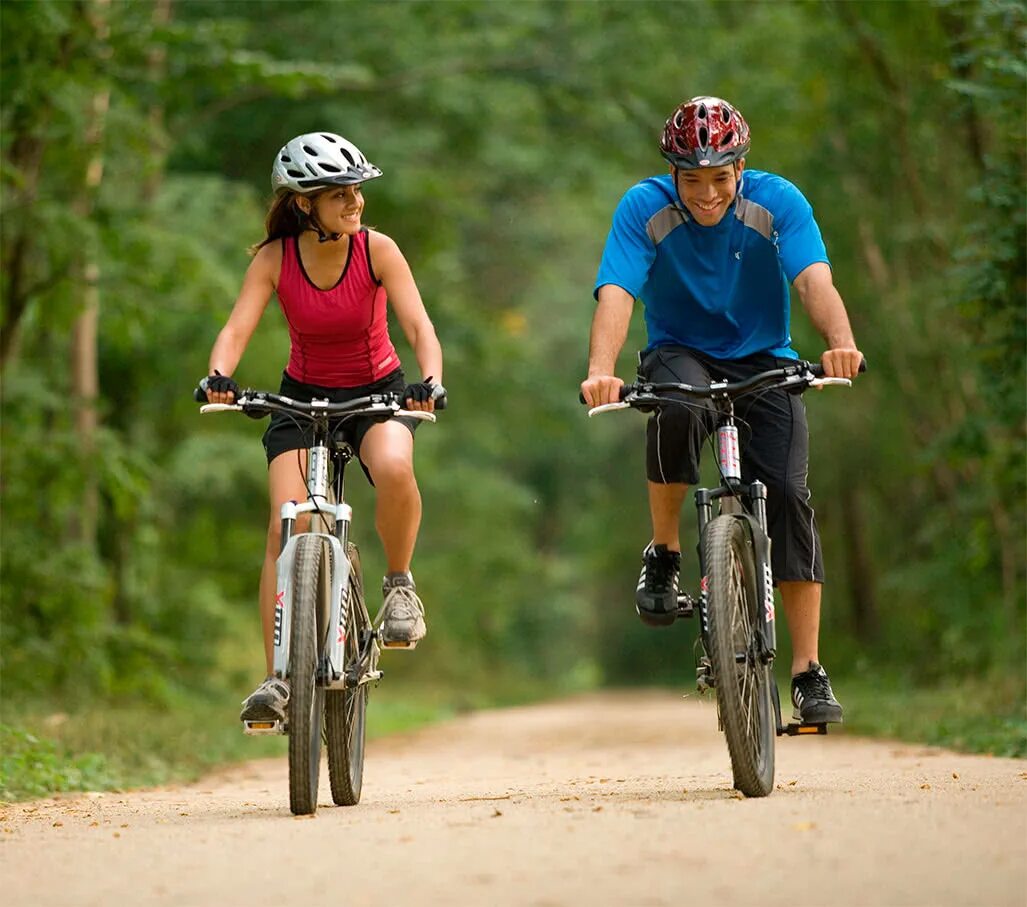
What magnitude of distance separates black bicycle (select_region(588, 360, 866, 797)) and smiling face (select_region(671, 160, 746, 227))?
27.5 inches

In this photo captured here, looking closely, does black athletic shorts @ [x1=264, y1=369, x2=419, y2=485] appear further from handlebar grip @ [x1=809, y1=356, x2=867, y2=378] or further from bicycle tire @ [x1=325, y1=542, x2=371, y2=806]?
handlebar grip @ [x1=809, y1=356, x2=867, y2=378]

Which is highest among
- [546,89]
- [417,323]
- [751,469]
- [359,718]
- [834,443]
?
[546,89]

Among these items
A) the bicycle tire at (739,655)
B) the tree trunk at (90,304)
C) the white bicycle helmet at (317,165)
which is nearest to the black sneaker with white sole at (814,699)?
the bicycle tire at (739,655)

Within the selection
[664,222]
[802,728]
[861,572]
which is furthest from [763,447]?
[861,572]

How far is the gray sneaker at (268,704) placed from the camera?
20.2ft

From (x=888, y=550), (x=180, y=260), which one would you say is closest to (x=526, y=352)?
(x=888, y=550)

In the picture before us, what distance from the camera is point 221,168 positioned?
856 inches

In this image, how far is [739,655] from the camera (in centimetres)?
629

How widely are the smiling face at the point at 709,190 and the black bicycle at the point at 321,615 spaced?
1.26 meters

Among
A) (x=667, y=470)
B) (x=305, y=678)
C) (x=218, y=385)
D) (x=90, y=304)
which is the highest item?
(x=90, y=304)

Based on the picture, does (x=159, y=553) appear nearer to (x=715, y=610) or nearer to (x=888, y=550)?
(x=888, y=550)

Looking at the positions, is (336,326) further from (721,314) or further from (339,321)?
(721,314)

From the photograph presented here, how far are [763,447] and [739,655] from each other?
38.8 inches

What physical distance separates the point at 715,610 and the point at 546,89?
16506 millimetres
